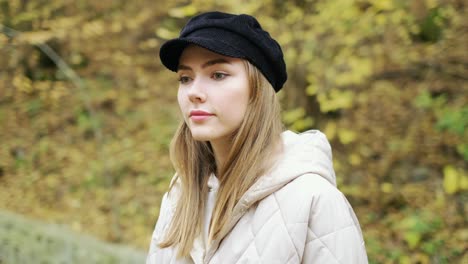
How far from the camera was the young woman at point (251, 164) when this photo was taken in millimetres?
1443

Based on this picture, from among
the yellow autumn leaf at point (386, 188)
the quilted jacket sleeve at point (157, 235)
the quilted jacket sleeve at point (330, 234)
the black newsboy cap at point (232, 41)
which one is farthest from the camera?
the yellow autumn leaf at point (386, 188)

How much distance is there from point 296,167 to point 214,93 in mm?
370

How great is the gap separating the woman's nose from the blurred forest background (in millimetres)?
2444

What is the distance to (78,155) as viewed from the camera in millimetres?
8234

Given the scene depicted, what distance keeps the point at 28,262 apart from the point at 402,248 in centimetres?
356

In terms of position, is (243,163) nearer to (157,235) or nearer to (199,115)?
(199,115)

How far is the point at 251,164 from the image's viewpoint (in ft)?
5.34

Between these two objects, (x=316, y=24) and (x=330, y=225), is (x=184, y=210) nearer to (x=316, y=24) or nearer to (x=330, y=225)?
(x=330, y=225)

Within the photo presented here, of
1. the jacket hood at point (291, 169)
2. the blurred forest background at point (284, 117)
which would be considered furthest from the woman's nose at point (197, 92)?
the blurred forest background at point (284, 117)

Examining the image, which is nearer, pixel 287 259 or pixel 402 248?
pixel 287 259

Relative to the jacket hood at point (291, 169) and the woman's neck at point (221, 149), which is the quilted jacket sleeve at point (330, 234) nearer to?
the jacket hood at point (291, 169)

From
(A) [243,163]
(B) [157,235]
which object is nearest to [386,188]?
(B) [157,235]

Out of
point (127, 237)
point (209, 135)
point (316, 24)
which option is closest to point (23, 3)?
point (127, 237)

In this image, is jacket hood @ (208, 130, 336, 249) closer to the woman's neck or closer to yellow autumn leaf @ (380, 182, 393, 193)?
the woman's neck
